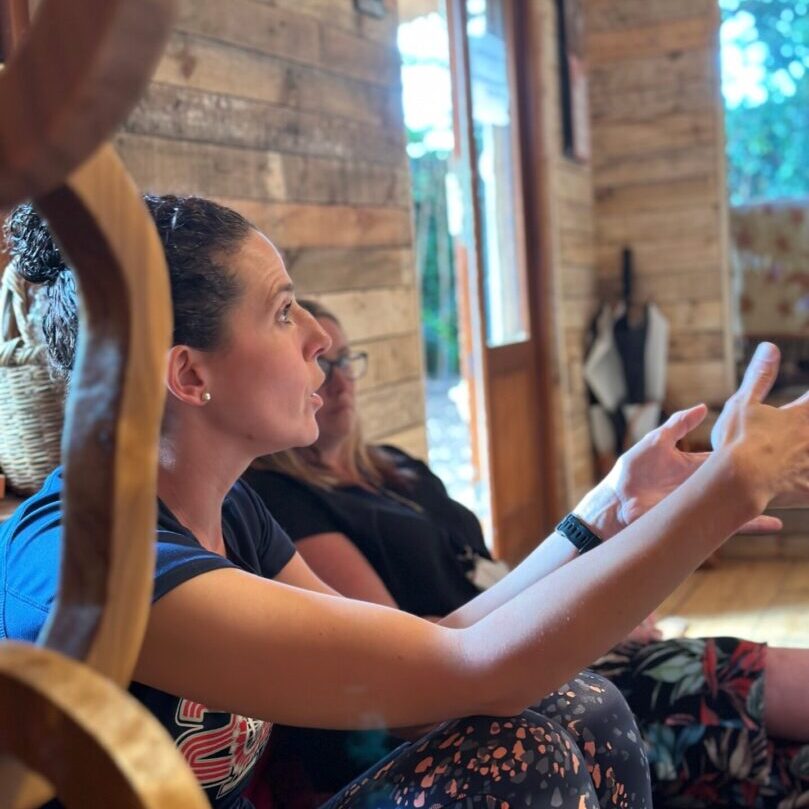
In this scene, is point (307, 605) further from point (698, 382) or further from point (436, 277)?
point (436, 277)

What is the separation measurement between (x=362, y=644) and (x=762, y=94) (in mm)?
4378

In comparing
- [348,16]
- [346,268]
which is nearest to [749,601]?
[346,268]

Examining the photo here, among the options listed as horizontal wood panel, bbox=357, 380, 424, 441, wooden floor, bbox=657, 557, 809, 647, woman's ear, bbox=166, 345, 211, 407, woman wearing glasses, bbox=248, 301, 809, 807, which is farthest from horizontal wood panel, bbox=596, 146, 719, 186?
woman's ear, bbox=166, 345, 211, 407

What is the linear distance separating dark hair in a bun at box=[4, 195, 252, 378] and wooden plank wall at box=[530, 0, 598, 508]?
3.05 m

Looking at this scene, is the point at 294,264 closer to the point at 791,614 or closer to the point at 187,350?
the point at 187,350

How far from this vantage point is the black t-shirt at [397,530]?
1772 mm

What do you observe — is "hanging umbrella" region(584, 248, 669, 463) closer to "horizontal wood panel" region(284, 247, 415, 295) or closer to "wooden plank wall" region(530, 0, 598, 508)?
"wooden plank wall" region(530, 0, 598, 508)

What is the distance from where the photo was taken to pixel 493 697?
3.20 feet

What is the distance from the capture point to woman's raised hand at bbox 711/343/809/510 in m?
0.95

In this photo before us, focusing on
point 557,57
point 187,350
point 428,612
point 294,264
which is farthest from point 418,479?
point 557,57

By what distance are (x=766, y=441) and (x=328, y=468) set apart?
1058mm

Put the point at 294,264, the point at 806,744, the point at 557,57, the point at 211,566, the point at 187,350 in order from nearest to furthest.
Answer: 1. the point at 211,566
2. the point at 187,350
3. the point at 806,744
4. the point at 294,264
5. the point at 557,57

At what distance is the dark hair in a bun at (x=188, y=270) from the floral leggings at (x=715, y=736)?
3.10 ft

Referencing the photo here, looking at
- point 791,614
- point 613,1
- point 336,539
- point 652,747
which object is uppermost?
point 613,1
